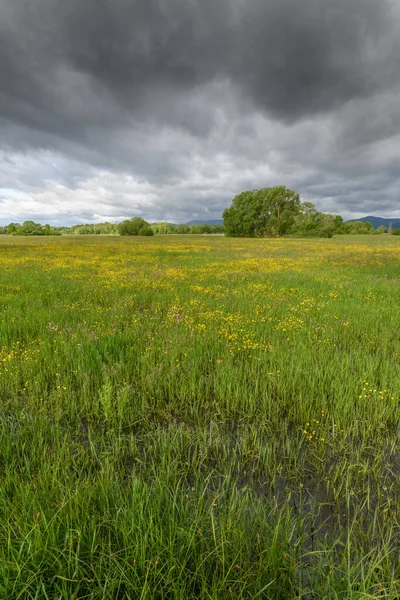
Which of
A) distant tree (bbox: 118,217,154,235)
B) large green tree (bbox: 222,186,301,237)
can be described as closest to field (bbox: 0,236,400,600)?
large green tree (bbox: 222,186,301,237)

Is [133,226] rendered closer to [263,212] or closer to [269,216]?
[263,212]

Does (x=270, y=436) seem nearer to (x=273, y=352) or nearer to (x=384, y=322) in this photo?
(x=273, y=352)

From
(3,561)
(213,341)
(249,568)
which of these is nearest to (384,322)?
(213,341)

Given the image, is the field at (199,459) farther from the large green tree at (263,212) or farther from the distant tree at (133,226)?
the distant tree at (133,226)

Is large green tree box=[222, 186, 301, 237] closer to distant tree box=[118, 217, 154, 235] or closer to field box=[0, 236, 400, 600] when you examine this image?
distant tree box=[118, 217, 154, 235]

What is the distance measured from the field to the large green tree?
78.5 metres

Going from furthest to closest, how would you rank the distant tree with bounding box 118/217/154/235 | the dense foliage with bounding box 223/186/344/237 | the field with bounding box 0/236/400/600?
the distant tree with bounding box 118/217/154/235
the dense foliage with bounding box 223/186/344/237
the field with bounding box 0/236/400/600

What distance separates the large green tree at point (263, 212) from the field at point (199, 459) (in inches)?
3092

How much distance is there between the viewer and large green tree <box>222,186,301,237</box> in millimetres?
78000

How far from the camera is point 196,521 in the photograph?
173 centimetres

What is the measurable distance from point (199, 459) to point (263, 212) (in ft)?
278

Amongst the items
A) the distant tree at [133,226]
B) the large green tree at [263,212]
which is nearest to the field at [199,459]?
the large green tree at [263,212]

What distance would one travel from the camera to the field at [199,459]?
1.55 meters

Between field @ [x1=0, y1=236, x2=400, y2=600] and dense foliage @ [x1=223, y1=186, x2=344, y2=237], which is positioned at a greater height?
dense foliage @ [x1=223, y1=186, x2=344, y2=237]
